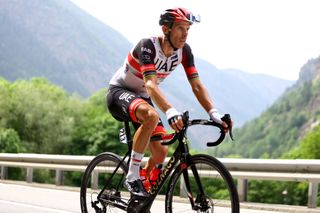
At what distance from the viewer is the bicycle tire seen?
575 centimetres

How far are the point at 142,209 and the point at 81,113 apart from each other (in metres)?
88.6

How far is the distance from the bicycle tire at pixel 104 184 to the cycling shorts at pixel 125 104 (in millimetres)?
510

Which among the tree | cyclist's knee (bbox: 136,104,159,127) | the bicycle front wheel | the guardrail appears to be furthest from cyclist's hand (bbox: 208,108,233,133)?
the tree

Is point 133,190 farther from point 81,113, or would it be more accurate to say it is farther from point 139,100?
point 81,113

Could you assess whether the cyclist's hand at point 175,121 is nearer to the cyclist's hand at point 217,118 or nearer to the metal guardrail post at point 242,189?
the cyclist's hand at point 217,118

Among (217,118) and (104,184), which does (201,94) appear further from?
(104,184)

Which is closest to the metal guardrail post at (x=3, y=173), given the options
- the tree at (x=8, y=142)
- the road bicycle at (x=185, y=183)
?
the road bicycle at (x=185, y=183)

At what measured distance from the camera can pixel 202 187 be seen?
457 cm

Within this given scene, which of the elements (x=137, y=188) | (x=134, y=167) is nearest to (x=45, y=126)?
(x=134, y=167)

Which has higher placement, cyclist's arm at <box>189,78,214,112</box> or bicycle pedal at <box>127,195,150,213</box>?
cyclist's arm at <box>189,78,214,112</box>

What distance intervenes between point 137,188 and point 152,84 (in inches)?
35.4

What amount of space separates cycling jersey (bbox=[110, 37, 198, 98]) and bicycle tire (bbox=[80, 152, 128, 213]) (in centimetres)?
77

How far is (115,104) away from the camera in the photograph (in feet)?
18.1

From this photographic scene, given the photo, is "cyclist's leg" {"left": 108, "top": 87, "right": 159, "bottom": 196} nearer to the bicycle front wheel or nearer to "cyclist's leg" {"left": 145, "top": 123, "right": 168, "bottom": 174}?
"cyclist's leg" {"left": 145, "top": 123, "right": 168, "bottom": 174}
